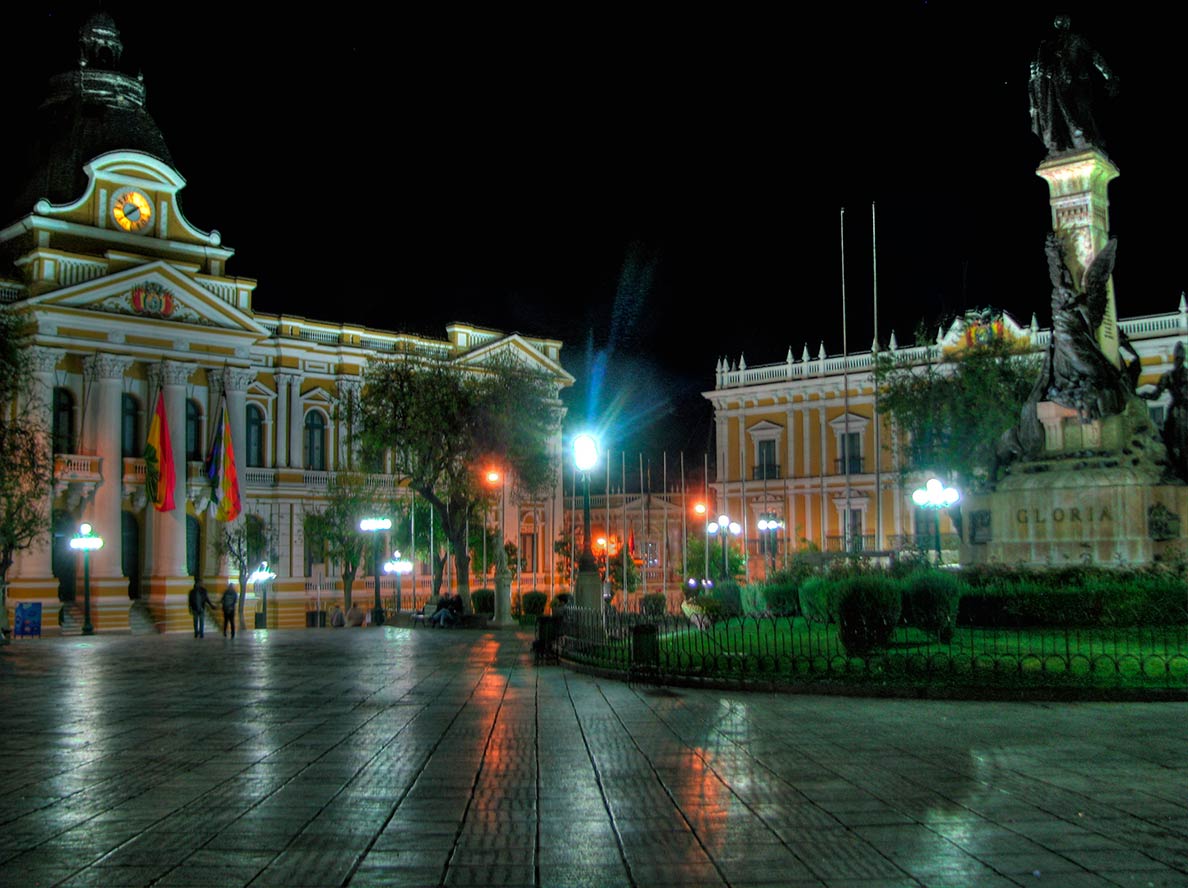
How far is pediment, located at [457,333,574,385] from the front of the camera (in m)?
53.7

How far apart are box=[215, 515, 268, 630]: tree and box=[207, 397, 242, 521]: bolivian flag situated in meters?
2.85

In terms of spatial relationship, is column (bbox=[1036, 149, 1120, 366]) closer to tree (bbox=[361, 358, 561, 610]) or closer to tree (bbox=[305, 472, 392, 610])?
tree (bbox=[361, 358, 561, 610])

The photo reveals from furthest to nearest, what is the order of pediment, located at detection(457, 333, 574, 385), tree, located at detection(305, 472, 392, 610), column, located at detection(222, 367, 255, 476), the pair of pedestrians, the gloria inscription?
pediment, located at detection(457, 333, 574, 385), tree, located at detection(305, 472, 392, 610), column, located at detection(222, 367, 255, 476), the pair of pedestrians, the gloria inscription

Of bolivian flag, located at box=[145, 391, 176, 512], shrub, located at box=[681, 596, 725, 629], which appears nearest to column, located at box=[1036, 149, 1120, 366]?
shrub, located at box=[681, 596, 725, 629]

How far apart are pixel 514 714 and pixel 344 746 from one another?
2.63 meters

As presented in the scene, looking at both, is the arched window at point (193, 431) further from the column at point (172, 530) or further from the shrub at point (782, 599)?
the shrub at point (782, 599)

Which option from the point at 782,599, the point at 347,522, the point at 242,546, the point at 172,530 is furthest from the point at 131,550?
the point at 782,599

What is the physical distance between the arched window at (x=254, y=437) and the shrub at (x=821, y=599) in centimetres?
3604

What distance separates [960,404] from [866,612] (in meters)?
26.4

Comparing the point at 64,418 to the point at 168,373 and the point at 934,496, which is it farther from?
the point at 934,496

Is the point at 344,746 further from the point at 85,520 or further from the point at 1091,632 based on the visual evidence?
the point at 85,520

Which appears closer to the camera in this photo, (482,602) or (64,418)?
(482,602)

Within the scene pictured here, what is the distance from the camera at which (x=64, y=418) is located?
41.1 metres

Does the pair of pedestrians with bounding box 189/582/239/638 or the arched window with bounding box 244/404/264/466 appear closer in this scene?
the pair of pedestrians with bounding box 189/582/239/638
